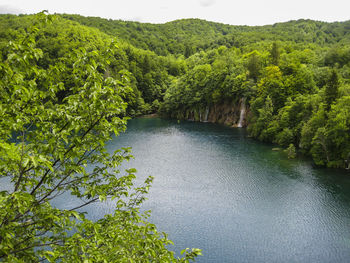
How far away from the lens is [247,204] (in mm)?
26969

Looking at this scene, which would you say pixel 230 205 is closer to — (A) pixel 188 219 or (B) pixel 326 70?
(A) pixel 188 219

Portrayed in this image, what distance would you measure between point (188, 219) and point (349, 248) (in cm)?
1242

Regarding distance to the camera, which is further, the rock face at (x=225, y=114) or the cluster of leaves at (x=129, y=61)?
the cluster of leaves at (x=129, y=61)

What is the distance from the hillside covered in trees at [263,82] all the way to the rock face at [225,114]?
62cm

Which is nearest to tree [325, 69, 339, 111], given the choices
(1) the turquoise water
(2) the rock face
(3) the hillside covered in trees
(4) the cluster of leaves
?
(3) the hillside covered in trees

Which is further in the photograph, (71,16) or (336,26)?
(71,16)

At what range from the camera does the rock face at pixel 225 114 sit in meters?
69.0

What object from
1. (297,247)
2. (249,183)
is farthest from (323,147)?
(297,247)

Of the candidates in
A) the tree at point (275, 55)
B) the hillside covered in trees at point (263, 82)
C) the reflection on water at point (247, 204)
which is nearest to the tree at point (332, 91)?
the hillside covered in trees at point (263, 82)

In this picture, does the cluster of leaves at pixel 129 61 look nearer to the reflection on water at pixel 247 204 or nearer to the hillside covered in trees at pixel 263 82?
the hillside covered in trees at pixel 263 82

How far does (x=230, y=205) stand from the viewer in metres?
26.8

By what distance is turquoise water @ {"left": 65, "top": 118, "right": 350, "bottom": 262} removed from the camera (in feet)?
66.5

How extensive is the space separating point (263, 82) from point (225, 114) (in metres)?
16.1

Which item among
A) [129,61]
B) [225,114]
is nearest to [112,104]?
[225,114]
